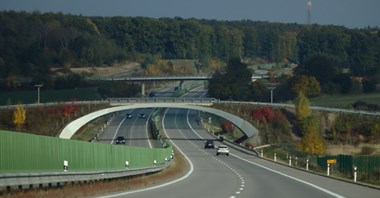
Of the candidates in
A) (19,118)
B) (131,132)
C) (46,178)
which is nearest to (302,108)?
(131,132)

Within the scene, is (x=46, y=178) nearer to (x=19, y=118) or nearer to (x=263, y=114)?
(x=19, y=118)

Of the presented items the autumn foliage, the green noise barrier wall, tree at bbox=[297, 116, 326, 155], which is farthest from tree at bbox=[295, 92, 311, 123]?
the green noise barrier wall

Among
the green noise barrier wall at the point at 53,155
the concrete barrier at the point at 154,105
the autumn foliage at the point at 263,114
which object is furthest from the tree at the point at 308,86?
the green noise barrier wall at the point at 53,155

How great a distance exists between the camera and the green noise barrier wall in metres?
27.0

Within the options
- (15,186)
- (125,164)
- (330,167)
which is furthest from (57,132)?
(15,186)

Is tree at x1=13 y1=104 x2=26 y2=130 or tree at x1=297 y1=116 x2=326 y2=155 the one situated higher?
tree at x1=13 y1=104 x2=26 y2=130

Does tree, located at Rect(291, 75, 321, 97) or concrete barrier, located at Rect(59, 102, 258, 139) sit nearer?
concrete barrier, located at Rect(59, 102, 258, 139)

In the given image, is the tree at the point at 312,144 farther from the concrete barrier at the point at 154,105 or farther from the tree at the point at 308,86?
the tree at the point at 308,86

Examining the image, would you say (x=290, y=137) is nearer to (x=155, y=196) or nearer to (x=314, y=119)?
(x=314, y=119)

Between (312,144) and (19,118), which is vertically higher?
(19,118)

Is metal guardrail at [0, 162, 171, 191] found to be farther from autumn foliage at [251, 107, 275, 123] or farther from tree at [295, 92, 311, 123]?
autumn foliage at [251, 107, 275, 123]

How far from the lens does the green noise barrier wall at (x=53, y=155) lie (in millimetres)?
27000

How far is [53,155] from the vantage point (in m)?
31.6

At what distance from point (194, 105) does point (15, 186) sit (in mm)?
137024
